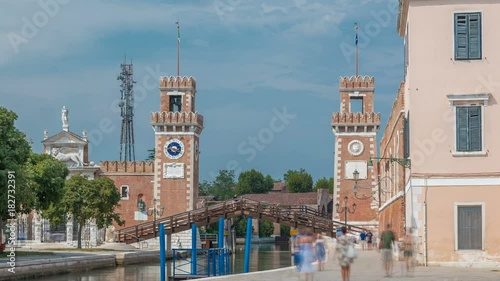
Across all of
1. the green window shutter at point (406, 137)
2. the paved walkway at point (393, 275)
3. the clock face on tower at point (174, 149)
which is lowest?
the paved walkway at point (393, 275)

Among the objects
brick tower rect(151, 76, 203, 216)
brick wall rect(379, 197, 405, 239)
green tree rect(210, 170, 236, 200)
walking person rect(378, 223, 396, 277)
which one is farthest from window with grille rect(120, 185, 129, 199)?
green tree rect(210, 170, 236, 200)

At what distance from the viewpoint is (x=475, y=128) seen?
1118 inches

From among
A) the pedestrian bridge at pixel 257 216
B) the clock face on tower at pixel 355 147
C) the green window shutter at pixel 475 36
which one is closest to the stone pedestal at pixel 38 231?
the pedestrian bridge at pixel 257 216

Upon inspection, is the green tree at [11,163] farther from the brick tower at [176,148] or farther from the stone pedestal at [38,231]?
the brick tower at [176,148]

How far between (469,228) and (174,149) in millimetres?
43876

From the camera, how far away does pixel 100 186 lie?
57312 mm

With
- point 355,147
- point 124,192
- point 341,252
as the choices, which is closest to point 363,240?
point 355,147

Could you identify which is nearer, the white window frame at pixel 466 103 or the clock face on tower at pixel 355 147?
the white window frame at pixel 466 103

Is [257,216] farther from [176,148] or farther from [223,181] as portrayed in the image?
[223,181]

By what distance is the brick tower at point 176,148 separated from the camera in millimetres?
69062

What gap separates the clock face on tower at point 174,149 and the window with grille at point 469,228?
43.2 m

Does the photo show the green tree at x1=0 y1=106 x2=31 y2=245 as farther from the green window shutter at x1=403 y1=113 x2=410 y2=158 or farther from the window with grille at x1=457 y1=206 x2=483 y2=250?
the window with grille at x1=457 y1=206 x2=483 y2=250

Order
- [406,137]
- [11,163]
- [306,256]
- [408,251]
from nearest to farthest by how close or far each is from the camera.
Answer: [306,256]
[408,251]
[406,137]
[11,163]

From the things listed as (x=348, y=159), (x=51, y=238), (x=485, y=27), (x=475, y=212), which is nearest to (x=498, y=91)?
(x=485, y=27)
